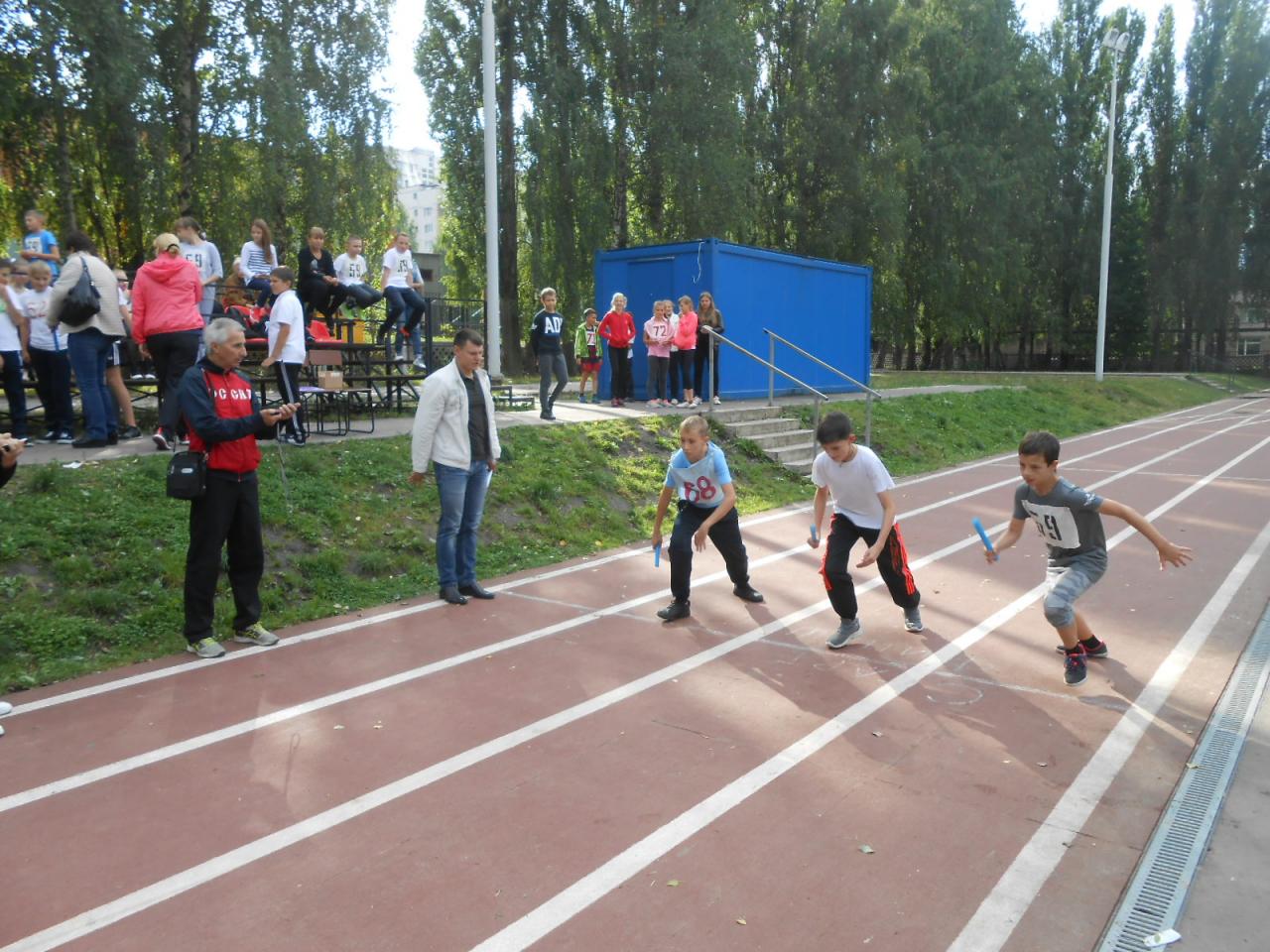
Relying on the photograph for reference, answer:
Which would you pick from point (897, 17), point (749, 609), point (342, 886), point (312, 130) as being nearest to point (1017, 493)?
point (749, 609)

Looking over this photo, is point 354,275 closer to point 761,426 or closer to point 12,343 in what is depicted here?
point 12,343

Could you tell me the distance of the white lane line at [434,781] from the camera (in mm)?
3352

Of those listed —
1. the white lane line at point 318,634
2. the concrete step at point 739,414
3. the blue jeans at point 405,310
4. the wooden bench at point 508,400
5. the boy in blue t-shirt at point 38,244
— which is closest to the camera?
the white lane line at point 318,634

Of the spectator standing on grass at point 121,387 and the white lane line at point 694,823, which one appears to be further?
the spectator standing on grass at point 121,387

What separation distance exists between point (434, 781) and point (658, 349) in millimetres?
11161

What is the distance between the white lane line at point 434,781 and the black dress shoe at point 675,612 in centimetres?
59

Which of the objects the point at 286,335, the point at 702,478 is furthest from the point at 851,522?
the point at 286,335

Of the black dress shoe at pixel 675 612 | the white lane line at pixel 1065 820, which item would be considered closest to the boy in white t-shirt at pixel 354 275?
the black dress shoe at pixel 675 612

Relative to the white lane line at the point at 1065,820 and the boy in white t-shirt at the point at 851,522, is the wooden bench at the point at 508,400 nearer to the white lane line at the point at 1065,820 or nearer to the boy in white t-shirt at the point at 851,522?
the boy in white t-shirt at the point at 851,522

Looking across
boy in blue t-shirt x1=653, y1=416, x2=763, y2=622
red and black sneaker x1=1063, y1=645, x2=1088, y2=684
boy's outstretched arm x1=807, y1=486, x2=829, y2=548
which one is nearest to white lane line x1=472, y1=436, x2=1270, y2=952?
red and black sneaker x1=1063, y1=645, x2=1088, y2=684

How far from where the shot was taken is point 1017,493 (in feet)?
19.4

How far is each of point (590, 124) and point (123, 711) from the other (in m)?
24.6

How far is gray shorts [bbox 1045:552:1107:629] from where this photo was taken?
18.2 ft

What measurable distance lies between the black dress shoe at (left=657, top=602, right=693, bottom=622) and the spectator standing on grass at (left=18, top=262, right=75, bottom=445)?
6258 millimetres
